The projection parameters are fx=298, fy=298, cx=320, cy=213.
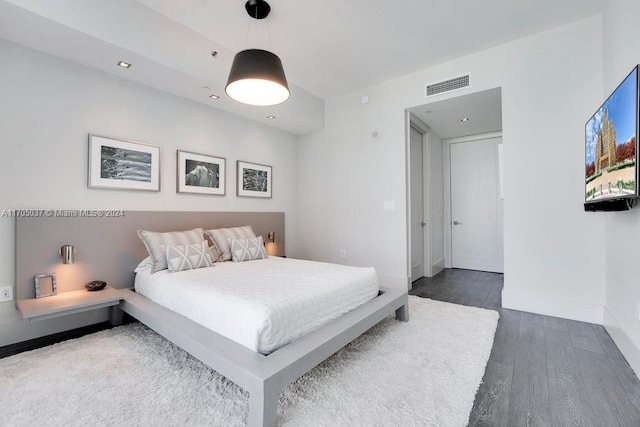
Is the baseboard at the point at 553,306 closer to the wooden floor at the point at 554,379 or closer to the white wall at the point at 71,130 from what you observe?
the wooden floor at the point at 554,379

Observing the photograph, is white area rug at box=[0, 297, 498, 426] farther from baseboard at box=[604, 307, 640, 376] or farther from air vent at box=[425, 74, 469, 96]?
air vent at box=[425, 74, 469, 96]

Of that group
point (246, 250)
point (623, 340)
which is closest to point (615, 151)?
point (623, 340)

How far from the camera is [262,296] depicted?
2.00m

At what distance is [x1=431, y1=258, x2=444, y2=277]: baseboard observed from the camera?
5054mm

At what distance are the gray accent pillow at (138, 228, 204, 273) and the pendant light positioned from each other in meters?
1.58

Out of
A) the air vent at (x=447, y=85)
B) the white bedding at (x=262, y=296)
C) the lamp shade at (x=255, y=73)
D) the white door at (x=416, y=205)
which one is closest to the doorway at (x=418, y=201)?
the white door at (x=416, y=205)

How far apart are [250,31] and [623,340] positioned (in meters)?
4.14

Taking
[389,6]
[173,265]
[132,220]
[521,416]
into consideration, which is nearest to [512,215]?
[521,416]

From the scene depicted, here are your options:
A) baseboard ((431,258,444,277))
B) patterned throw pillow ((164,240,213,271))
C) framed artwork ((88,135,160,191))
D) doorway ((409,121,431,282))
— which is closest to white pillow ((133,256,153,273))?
patterned throw pillow ((164,240,213,271))

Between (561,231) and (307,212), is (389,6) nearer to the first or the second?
(561,231)

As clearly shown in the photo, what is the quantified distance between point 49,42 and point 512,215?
15.1 ft

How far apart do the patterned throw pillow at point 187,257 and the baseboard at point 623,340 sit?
343cm

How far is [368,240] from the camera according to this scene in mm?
4406

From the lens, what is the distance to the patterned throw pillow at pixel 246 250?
344 cm
